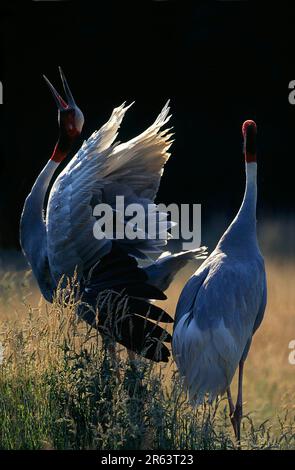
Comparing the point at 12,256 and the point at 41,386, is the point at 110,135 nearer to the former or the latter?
the point at 41,386

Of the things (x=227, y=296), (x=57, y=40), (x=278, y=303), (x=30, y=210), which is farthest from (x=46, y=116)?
(x=227, y=296)

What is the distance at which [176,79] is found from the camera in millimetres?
14477

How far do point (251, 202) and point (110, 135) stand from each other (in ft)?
2.43

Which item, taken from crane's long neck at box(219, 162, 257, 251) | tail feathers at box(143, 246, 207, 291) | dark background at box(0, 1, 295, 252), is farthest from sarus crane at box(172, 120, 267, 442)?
dark background at box(0, 1, 295, 252)

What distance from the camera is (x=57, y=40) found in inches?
554

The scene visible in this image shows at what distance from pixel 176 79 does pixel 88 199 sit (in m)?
9.04

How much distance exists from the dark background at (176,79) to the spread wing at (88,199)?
292 inches

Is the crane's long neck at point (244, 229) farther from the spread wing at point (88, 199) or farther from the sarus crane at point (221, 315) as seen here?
the spread wing at point (88, 199)

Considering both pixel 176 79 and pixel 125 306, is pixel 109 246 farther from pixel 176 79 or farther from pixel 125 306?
pixel 176 79

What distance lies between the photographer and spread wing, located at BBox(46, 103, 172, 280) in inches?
221

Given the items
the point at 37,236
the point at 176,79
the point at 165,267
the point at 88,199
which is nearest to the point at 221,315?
the point at 165,267

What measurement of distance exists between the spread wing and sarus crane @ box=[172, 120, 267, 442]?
18.4 inches

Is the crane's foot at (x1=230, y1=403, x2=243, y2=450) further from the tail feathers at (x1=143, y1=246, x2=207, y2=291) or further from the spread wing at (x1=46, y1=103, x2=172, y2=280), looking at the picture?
the spread wing at (x1=46, y1=103, x2=172, y2=280)

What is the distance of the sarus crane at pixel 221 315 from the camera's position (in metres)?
5.38
